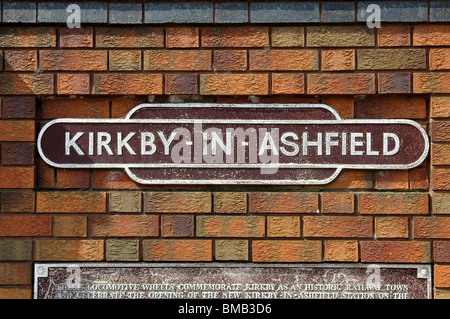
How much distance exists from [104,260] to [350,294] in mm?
1449

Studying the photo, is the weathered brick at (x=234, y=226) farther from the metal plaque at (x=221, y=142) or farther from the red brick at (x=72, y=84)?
the red brick at (x=72, y=84)

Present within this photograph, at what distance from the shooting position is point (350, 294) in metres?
2.53

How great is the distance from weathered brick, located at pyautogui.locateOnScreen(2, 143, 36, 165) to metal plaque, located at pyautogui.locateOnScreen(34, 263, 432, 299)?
61 cm

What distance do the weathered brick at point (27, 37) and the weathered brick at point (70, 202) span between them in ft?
2.91

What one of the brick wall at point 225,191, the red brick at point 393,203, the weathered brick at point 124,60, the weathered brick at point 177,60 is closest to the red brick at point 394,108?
the brick wall at point 225,191

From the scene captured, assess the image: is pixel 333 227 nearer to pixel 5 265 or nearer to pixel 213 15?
pixel 213 15

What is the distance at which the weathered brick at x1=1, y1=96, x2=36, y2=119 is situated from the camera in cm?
256

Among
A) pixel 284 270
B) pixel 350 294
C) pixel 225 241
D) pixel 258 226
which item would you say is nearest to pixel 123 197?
pixel 225 241

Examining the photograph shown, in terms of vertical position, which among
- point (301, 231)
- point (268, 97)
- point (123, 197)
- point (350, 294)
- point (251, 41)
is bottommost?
point (350, 294)

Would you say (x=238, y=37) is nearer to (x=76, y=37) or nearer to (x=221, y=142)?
(x=221, y=142)

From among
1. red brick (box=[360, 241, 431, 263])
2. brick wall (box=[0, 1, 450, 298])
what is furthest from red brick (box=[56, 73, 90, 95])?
red brick (box=[360, 241, 431, 263])

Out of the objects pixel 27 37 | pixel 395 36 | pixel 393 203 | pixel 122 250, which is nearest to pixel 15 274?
pixel 122 250

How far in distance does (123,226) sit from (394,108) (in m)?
1.74

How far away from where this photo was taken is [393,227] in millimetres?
2520
